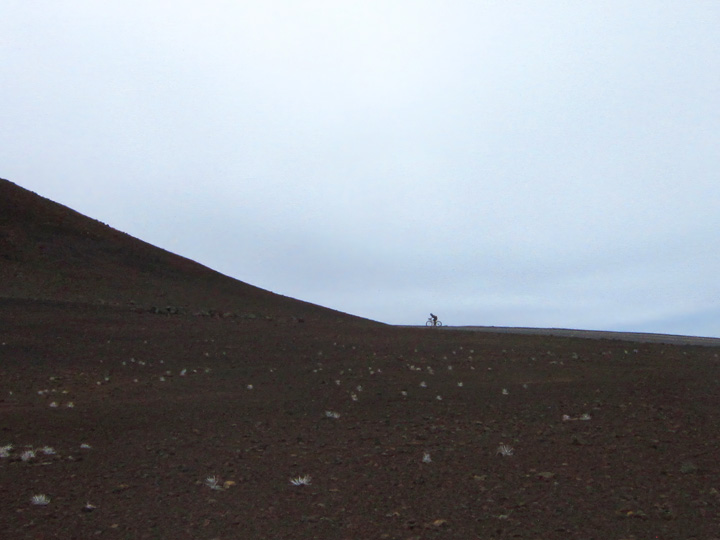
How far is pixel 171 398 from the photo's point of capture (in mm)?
13883

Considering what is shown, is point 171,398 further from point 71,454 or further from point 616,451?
point 616,451

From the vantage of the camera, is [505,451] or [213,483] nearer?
[213,483]

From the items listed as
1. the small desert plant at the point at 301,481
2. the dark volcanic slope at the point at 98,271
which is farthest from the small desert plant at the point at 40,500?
the dark volcanic slope at the point at 98,271

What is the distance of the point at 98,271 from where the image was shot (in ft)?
105

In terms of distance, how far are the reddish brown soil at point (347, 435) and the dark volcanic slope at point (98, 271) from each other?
242 inches

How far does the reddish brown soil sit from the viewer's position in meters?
7.29

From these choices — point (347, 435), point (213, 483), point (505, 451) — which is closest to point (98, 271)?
point (347, 435)

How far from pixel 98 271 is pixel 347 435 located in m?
23.9

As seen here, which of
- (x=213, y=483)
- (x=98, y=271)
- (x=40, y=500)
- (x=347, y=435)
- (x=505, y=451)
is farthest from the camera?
(x=98, y=271)

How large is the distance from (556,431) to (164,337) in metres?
13.2

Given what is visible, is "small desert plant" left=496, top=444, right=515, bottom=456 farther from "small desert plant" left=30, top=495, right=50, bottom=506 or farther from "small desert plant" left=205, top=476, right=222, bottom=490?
"small desert plant" left=30, top=495, right=50, bottom=506

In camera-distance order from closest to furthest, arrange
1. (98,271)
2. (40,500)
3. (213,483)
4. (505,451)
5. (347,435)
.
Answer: (40,500) → (213,483) → (505,451) → (347,435) → (98,271)

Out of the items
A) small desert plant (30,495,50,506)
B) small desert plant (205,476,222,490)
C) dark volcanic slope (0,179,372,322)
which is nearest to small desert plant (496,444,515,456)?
A: small desert plant (205,476,222,490)

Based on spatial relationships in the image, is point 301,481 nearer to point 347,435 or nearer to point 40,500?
point 347,435
